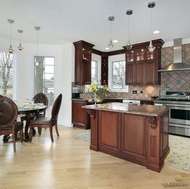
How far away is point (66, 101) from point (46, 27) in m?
2.37

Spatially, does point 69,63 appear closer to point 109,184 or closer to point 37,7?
point 37,7

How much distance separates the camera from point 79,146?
132 inches

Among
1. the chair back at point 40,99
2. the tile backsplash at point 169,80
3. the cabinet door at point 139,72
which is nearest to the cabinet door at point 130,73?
the cabinet door at point 139,72

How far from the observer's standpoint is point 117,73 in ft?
20.6

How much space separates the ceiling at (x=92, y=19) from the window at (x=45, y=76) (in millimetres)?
826

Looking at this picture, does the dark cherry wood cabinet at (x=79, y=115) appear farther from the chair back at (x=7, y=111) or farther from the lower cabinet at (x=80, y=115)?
the chair back at (x=7, y=111)

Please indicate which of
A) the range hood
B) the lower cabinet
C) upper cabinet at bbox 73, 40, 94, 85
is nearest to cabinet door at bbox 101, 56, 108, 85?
upper cabinet at bbox 73, 40, 94, 85

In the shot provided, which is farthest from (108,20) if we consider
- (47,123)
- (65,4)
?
(47,123)

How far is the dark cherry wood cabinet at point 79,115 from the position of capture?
15.7ft

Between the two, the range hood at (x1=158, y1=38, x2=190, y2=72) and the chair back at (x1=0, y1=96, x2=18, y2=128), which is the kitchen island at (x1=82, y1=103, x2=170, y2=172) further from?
the range hood at (x1=158, y1=38, x2=190, y2=72)

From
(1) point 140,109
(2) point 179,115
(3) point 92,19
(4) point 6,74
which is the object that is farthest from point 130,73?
(4) point 6,74

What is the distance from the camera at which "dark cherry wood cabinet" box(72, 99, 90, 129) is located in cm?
478

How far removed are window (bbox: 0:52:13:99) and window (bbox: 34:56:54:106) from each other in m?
0.77

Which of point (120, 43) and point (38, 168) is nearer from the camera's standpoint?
point (38, 168)
